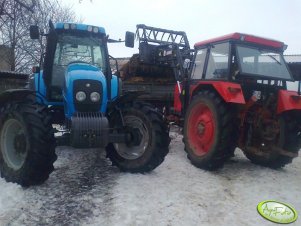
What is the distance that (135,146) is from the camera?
5500mm

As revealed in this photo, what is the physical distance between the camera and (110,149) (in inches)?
220

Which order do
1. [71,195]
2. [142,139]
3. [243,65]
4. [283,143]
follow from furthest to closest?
[243,65], [283,143], [142,139], [71,195]

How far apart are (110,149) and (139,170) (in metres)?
0.62

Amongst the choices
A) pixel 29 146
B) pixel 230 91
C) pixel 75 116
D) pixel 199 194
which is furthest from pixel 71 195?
pixel 230 91

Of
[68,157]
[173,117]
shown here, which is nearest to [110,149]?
[68,157]

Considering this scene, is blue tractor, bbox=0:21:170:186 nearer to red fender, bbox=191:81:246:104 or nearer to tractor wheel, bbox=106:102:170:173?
tractor wheel, bbox=106:102:170:173

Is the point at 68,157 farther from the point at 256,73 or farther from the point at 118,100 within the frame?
the point at 256,73

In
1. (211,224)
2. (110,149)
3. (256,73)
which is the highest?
(256,73)

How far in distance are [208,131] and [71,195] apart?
2648mm

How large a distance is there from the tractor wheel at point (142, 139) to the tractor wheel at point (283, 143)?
63.8 inches

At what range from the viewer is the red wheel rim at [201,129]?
19.5 feet

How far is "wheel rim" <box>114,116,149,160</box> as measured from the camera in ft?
17.7

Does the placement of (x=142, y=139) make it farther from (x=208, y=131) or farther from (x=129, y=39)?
(x=129, y=39)

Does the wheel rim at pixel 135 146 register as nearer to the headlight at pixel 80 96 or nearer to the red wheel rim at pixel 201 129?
the headlight at pixel 80 96
